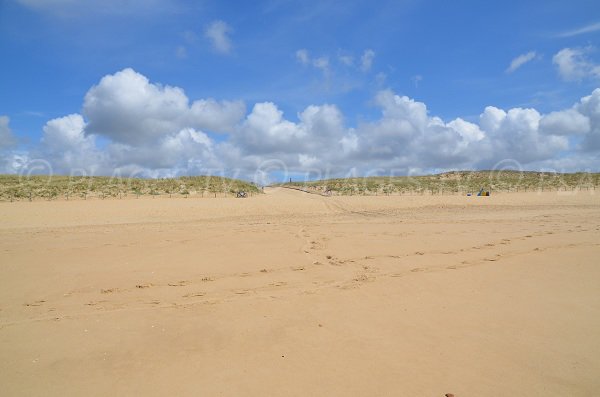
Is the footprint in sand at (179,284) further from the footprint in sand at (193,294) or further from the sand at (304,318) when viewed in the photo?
the footprint in sand at (193,294)

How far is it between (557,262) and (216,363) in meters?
7.53

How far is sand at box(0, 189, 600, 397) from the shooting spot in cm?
373

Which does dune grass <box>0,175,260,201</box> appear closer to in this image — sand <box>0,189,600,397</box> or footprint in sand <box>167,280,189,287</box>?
sand <box>0,189,600,397</box>

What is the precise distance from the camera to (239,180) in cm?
5234

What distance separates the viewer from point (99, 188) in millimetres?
33969

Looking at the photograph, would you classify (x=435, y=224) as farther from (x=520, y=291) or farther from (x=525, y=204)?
(x=525, y=204)

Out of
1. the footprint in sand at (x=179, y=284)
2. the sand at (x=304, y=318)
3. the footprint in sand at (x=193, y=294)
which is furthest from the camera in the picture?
the footprint in sand at (x=179, y=284)

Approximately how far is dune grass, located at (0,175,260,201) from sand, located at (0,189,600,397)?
22.8 meters

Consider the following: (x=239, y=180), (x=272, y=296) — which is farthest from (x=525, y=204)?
(x=239, y=180)

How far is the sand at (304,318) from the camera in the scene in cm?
373

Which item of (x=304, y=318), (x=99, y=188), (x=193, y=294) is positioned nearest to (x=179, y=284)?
(x=193, y=294)

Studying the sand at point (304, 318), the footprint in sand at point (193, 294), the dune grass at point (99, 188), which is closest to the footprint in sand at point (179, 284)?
the sand at point (304, 318)

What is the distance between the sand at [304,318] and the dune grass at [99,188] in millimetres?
22809

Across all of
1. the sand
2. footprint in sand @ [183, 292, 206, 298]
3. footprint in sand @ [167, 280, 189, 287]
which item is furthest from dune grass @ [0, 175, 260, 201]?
footprint in sand @ [183, 292, 206, 298]
